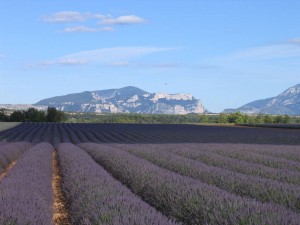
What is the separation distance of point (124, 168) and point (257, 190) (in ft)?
13.9

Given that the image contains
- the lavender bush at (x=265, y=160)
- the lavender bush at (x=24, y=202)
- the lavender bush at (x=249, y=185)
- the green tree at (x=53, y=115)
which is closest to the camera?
the lavender bush at (x=24, y=202)

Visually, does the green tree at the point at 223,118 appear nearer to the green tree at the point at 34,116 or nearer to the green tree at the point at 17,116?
the green tree at the point at 34,116

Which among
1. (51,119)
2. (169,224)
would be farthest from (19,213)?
(51,119)

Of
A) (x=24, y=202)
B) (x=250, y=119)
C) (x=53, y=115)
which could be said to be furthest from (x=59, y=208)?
(x=53, y=115)

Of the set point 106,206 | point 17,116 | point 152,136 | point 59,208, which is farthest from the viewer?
point 17,116

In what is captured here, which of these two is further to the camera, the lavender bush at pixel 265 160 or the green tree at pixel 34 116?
the green tree at pixel 34 116

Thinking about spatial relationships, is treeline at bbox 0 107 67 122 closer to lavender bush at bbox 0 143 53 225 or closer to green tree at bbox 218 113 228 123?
green tree at bbox 218 113 228 123

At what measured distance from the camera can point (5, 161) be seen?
1580 cm

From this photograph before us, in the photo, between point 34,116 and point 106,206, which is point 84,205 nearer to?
point 106,206

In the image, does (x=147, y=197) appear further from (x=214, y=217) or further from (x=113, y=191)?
(x=214, y=217)

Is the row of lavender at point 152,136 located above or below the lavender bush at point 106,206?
below

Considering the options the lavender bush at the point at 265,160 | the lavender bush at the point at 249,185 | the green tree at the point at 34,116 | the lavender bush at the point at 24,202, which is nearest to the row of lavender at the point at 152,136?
the lavender bush at the point at 265,160

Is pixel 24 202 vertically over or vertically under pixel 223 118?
under

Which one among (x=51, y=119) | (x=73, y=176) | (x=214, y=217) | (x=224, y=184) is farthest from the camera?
(x=51, y=119)
